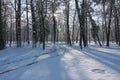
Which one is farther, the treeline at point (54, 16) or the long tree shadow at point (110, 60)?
the treeline at point (54, 16)

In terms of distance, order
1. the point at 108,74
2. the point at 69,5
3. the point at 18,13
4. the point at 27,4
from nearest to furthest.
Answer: the point at 108,74 < the point at 18,13 < the point at 27,4 < the point at 69,5

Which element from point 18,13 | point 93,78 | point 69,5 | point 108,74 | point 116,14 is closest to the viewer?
point 93,78

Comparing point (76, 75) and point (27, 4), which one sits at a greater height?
point (27, 4)

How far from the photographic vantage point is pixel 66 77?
339 inches

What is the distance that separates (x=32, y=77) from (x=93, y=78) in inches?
98.0

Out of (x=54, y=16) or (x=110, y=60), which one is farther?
(x=54, y=16)

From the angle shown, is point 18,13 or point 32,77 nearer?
point 32,77

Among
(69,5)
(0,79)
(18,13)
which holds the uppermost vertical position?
(69,5)

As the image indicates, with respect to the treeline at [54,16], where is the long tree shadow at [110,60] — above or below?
below

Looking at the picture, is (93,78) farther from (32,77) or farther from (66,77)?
(32,77)

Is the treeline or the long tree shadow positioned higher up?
the treeline

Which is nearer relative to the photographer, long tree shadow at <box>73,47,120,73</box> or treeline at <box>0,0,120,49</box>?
long tree shadow at <box>73,47,120,73</box>

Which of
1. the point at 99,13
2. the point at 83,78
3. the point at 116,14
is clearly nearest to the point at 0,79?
the point at 83,78

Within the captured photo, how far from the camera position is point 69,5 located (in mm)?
47125
